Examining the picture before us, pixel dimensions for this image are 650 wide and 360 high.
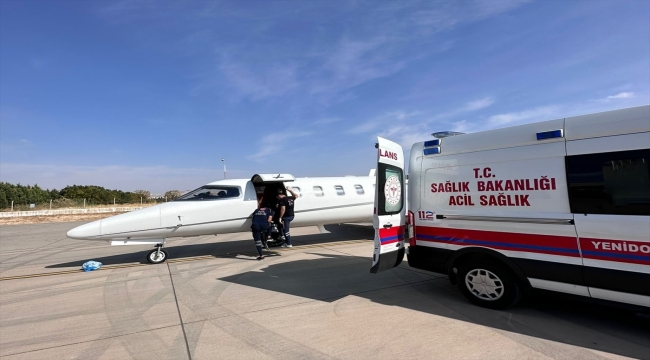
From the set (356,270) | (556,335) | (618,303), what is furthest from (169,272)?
(618,303)

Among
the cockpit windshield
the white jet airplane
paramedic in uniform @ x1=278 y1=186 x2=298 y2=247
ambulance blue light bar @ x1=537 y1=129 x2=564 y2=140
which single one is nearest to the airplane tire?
the white jet airplane

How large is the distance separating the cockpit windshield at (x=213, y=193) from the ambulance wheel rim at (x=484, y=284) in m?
6.75

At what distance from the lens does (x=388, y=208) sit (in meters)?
5.26

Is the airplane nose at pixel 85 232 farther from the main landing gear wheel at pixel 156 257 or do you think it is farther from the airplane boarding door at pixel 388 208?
the airplane boarding door at pixel 388 208

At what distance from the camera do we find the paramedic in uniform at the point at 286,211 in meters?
9.97

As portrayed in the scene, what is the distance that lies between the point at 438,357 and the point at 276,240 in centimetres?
748

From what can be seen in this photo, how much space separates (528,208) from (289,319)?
11.7 ft

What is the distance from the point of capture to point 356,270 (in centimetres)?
738

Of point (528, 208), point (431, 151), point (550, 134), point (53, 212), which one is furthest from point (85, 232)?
point (53, 212)

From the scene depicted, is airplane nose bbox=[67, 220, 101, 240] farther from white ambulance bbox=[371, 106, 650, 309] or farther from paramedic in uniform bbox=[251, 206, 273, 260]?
white ambulance bbox=[371, 106, 650, 309]

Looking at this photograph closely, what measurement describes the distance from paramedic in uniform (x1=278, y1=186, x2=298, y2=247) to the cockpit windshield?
1.28 metres

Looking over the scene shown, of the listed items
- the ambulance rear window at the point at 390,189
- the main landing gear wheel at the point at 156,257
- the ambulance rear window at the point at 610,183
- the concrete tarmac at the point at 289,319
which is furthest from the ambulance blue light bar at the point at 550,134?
the main landing gear wheel at the point at 156,257

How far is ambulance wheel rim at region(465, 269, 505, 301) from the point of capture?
15.3ft

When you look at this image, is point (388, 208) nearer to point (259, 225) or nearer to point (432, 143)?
point (432, 143)
